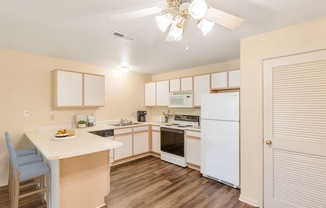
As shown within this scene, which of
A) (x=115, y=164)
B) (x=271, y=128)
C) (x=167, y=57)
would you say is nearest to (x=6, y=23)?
(x=167, y=57)

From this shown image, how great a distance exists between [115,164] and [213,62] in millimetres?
3248

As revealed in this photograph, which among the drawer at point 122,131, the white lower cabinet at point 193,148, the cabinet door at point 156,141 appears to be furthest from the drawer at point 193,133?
the drawer at point 122,131

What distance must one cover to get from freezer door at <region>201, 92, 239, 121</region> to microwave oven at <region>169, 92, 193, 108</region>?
2.34 feet

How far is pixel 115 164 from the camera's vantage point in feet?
12.1

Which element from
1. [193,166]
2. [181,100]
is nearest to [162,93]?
[181,100]

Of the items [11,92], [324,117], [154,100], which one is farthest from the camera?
[154,100]

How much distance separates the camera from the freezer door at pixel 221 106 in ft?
8.77

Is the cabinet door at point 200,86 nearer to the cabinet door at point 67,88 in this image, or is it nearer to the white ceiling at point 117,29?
the white ceiling at point 117,29

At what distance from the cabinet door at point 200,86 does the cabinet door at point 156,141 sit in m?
1.28

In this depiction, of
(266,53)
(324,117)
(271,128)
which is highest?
(266,53)

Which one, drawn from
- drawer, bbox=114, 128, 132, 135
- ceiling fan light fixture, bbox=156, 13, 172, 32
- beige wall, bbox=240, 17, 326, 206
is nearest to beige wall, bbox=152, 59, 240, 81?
beige wall, bbox=240, 17, 326, 206

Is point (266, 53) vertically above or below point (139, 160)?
above

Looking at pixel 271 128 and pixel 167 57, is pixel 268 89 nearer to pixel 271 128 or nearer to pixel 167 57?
pixel 271 128

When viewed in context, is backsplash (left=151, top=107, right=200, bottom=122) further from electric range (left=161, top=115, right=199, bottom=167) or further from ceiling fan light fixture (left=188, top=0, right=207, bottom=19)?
ceiling fan light fixture (left=188, top=0, right=207, bottom=19)
